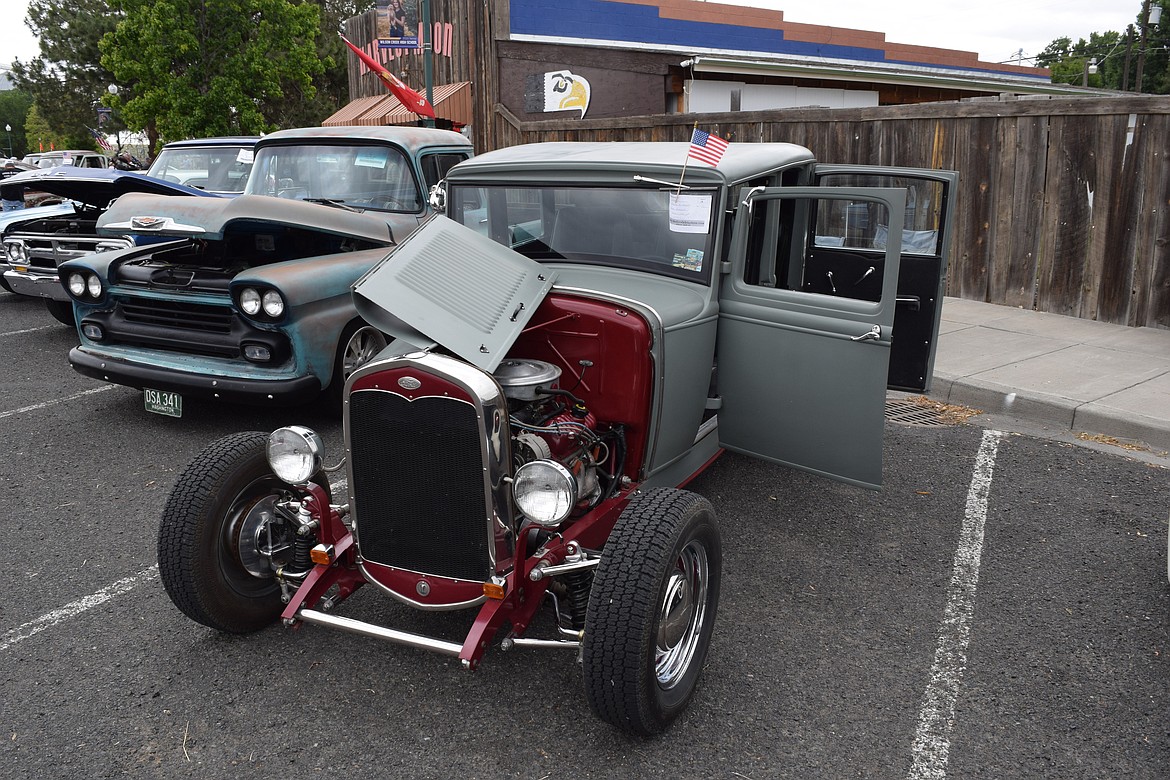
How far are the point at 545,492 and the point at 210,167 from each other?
7761 millimetres

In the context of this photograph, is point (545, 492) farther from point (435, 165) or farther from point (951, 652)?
point (435, 165)

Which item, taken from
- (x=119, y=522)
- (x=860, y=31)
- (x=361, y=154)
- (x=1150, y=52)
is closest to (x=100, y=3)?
(x=860, y=31)

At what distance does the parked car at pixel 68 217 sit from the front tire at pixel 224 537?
4.44m

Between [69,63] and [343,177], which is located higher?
[69,63]

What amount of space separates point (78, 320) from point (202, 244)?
3.31ft

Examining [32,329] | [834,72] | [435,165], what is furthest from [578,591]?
[834,72]

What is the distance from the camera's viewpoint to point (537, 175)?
436 cm

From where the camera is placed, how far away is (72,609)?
12.3 ft

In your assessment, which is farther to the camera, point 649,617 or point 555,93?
point 555,93

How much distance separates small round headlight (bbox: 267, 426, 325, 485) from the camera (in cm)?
320

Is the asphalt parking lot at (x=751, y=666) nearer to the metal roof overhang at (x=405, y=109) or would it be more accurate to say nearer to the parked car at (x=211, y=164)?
the parked car at (x=211, y=164)

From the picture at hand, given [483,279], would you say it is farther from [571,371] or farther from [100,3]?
[100,3]

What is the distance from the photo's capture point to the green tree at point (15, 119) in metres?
87.1

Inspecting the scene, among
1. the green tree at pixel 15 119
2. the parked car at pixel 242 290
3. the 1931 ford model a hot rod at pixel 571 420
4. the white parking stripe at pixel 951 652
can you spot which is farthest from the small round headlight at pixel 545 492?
the green tree at pixel 15 119
